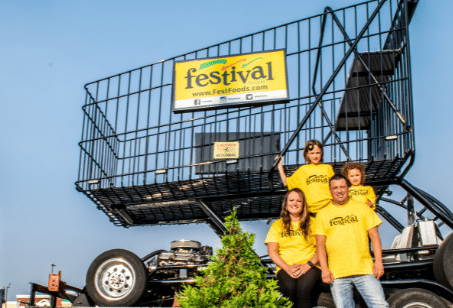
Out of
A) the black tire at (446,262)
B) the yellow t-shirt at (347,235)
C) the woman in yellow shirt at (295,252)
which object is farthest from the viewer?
the black tire at (446,262)

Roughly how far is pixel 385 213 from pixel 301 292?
2.67 m

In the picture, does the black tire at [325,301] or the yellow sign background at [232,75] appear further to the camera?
the yellow sign background at [232,75]

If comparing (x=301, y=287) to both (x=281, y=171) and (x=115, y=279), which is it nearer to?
(x=281, y=171)

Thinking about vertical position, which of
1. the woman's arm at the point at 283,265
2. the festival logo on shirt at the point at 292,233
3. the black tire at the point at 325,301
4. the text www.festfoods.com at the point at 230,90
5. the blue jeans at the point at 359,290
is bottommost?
the black tire at the point at 325,301

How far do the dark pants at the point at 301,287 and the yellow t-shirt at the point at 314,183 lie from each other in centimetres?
73

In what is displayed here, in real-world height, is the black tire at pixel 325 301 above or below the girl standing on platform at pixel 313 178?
below

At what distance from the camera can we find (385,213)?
6293mm

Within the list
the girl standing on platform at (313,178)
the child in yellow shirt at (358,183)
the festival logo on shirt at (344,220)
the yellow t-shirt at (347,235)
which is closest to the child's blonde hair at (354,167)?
the child in yellow shirt at (358,183)

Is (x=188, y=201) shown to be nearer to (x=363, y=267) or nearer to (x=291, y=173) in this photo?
(x=291, y=173)

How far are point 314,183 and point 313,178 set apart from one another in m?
0.05

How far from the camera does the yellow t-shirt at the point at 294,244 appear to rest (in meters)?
4.27

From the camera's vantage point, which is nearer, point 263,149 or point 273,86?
point 273,86

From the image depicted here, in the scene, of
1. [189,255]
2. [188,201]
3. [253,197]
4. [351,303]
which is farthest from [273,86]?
[351,303]

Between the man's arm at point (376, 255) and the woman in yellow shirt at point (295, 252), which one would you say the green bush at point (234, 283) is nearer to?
the woman in yellow shirt at point (295, 252)
